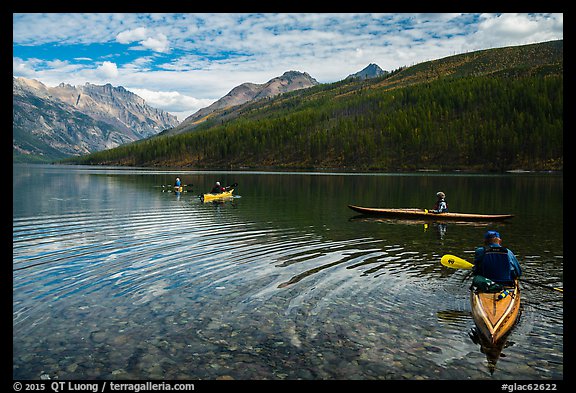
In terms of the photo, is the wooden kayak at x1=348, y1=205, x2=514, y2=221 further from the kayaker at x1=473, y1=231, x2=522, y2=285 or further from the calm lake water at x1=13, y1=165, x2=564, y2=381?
the kayaker at x1=473, y1=231, x2=522, y2=285

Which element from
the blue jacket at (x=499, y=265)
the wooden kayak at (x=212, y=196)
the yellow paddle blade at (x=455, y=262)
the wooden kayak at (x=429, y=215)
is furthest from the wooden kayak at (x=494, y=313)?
the wooden kayak at (x=212, y=196)

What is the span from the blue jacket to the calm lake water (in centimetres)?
155

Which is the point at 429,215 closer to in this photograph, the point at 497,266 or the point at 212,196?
the point at 497,266

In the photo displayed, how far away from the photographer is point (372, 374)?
1107cm

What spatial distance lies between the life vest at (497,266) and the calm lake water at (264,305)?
1562 mm

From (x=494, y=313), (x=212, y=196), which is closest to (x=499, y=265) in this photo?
(x=494, y=313)

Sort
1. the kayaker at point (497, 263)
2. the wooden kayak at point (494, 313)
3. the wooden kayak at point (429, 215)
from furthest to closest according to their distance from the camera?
the wooden kayak at point (429, 215) → the kayaker at point (497, 263) → the wooden kayak at point (494, 313)

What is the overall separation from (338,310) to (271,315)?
2564mm

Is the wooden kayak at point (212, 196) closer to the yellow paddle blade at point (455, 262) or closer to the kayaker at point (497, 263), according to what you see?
the yellow paddle blade at point (455, 262)

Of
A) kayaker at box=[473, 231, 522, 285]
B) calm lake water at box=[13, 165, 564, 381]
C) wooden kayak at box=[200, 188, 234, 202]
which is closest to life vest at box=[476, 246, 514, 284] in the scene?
kayaker at box=[473, 231, 522, 285]

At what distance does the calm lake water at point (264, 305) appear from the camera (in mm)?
11539
